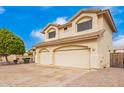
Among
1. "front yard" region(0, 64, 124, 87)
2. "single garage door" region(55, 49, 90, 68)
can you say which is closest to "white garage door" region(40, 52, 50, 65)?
"single garage door" region(55, 49, 90, 68)

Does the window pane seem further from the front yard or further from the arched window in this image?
the front yard

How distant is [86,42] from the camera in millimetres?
13523

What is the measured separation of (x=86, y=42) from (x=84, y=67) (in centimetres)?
248

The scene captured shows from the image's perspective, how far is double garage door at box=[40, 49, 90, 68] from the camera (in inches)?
544

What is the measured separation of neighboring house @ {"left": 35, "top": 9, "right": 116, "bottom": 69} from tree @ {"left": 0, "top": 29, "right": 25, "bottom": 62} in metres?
4.34

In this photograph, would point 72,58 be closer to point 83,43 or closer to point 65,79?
point 83,43

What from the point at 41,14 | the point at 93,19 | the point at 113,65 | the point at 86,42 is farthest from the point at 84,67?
the point at 41,14

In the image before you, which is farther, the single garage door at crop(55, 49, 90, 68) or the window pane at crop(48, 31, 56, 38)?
the window pane at crop(48, 31, 56, 38)

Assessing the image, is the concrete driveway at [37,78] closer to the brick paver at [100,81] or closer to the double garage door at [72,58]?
the brick paver at [100,81]

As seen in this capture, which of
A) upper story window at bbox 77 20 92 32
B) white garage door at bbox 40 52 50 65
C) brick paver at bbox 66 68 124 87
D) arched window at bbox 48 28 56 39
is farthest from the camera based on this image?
arched window at bbox 48 28 56 39

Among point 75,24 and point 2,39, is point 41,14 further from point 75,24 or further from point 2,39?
point 2,39

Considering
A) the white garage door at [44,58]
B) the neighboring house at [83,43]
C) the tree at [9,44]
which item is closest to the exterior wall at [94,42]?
the neighboring house at [83,43]

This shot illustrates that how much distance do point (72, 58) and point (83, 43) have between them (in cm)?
230

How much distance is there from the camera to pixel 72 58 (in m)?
15.1
